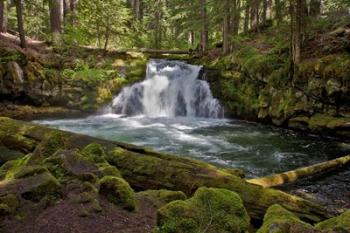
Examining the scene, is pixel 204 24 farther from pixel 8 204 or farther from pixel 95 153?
pixel 8 204

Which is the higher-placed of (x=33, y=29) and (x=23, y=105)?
(x=33, y=29)

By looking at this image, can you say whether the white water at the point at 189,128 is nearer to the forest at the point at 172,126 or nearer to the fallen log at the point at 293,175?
the forest at the point at 172,126

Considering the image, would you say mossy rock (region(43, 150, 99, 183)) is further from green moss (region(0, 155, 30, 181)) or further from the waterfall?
the waterfall

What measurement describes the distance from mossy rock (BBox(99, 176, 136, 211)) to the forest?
20mm

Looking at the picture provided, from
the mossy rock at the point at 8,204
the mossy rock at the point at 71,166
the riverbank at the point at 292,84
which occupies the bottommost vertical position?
the mossy rock at the point at 8,204

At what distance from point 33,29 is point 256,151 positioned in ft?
66.3

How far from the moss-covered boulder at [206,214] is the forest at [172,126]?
0.02 meters

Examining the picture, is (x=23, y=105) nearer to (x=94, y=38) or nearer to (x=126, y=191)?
(x=94, y=38)

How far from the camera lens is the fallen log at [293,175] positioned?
794 centimetres

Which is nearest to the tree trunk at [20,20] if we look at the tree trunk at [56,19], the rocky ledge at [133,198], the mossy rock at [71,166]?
the tree trunk at [56,19]

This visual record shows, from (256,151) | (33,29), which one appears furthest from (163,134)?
(33,29)

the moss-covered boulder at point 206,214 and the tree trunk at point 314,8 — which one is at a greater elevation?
the tree trunk at point 314,8

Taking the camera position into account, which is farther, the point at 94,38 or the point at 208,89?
the point at 94,38

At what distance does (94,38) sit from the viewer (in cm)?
2541
